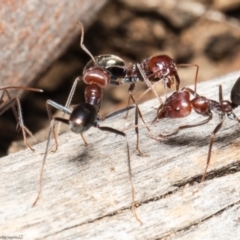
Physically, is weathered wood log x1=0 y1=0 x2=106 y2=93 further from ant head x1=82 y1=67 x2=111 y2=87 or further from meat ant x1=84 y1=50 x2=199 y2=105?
ant head x1=82 y1=67 x2=111 y2=87

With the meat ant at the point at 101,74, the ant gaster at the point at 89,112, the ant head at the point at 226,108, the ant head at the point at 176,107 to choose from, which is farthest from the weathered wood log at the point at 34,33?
the ant head at the point at 226,108

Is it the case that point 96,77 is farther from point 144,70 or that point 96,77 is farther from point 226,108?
point 226,108

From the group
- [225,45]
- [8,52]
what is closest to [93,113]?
[8,52]

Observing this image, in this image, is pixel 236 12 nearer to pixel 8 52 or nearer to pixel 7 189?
pixel 8 52

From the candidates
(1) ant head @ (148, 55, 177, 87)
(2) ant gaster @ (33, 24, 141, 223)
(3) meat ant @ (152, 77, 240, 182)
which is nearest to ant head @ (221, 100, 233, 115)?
(3) meat ant @ (152, 77, 240, 182)

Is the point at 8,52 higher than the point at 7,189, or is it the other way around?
the point at 8,52

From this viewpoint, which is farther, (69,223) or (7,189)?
(7,189)
